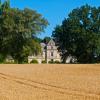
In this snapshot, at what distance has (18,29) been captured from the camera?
76.3 meters

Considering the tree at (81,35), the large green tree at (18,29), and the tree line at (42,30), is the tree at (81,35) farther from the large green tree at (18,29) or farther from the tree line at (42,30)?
the large green tree at (18,29)

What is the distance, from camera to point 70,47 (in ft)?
285

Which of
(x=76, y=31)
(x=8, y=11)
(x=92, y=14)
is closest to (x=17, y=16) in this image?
(x=8, y=11)

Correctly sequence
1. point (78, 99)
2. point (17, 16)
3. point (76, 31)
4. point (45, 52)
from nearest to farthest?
1. point (78, 99)
2. point (17, 16)
3. point (76, 31)
4. point (45, 52)

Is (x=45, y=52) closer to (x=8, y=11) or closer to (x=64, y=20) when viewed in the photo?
(x=64, y=20)

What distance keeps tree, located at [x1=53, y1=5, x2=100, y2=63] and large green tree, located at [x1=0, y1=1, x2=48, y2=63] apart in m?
9.91

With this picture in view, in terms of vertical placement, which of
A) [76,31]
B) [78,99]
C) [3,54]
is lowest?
[78,99]

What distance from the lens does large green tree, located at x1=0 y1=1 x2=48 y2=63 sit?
77.2 metres

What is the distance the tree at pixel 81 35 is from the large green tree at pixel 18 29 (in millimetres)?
9906

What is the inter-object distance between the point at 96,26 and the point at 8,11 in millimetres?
21885

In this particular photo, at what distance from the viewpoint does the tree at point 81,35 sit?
84.9 meters

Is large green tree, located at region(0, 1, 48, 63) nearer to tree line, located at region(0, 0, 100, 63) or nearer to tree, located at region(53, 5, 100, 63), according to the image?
tree line, located at region(0, 0, 100, 63)

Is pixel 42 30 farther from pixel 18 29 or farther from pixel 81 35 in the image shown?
pixel 81 35

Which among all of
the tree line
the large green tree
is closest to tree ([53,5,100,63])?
the tree line
